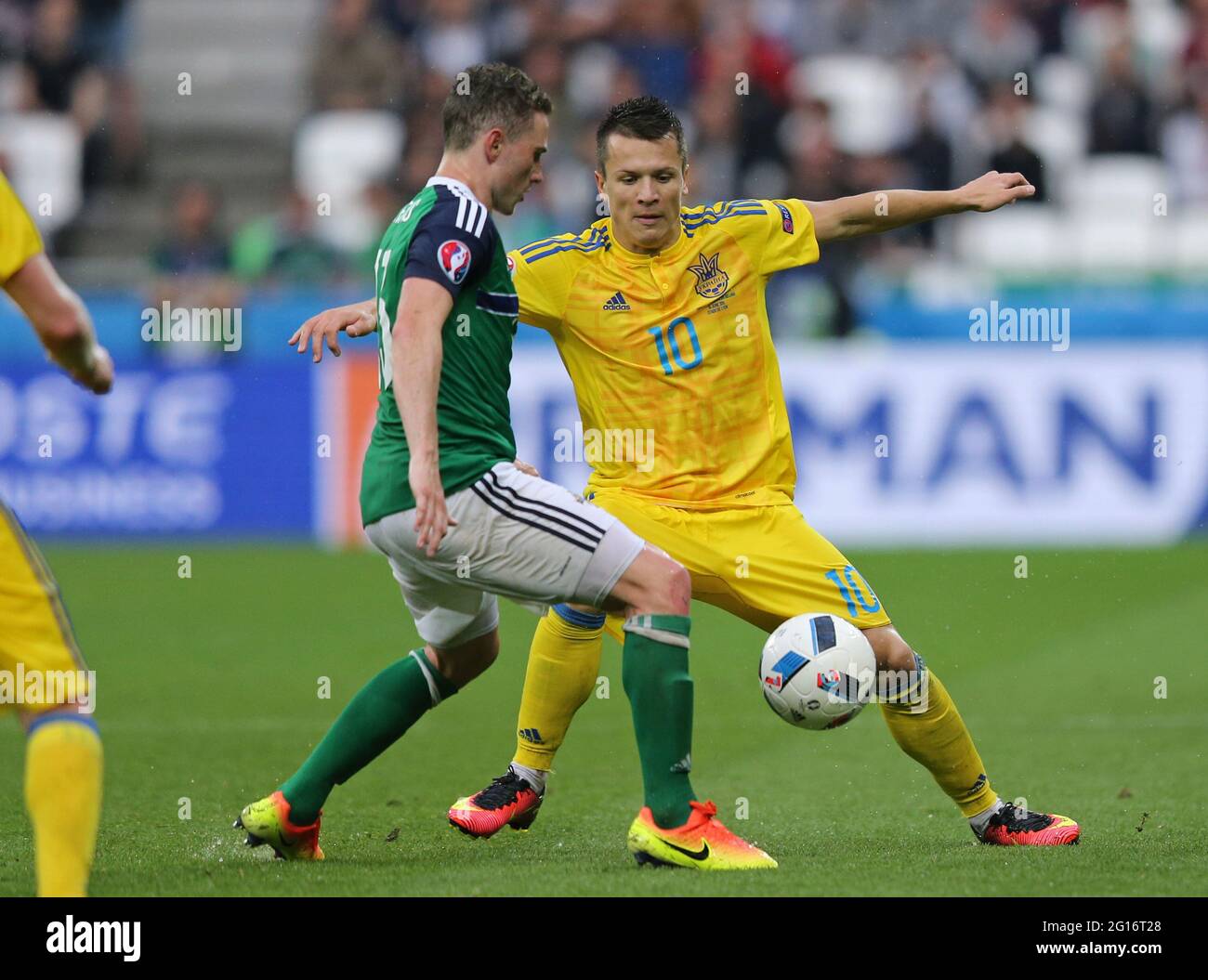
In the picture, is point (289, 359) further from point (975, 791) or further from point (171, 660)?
point (975, 791)

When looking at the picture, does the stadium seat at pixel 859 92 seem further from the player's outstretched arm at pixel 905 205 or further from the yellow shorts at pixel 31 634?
the yellow shorts at pixel 31 634

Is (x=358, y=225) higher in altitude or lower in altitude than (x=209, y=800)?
higher

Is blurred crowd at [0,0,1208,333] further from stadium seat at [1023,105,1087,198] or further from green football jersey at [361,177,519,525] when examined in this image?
green football jersey at [361,177,519,525]

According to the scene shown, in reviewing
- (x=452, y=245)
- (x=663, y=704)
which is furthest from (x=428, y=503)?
(x=663, y=704)

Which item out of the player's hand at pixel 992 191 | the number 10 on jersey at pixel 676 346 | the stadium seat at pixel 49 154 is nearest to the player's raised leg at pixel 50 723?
the number 10 on jersey at pixel 676 346

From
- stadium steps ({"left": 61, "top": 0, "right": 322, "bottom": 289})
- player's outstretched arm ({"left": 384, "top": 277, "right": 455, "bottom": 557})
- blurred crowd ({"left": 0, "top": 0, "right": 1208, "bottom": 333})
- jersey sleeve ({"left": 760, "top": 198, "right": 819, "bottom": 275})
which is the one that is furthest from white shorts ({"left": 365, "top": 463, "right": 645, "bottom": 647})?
stadium steps ({"left": 61, "top": 0, "right": 322, "bottom": 289})

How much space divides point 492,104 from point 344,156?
12.8 m

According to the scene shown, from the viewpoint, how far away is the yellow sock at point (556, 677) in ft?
19.6

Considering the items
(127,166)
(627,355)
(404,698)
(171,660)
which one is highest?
(127,166)

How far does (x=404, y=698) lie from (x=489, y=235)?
4.55ft

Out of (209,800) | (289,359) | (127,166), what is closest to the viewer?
(209,800)

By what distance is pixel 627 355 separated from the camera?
19.6 ft

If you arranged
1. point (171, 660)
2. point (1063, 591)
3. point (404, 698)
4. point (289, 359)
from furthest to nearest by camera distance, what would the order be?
point (289, 359) < point (1063, 591) < point (171, 660) < point (404, 698)

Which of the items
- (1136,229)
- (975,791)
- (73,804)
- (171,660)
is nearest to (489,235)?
(73,804)
